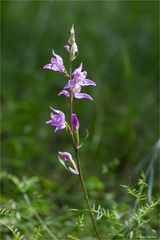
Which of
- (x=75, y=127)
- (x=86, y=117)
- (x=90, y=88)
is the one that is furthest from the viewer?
(x=90, y=88)

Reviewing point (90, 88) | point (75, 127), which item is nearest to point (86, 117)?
point (90, 88)

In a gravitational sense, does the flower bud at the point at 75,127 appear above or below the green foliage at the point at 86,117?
above

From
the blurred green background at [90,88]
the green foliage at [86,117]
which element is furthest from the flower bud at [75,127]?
the blurred green background at [90,88]

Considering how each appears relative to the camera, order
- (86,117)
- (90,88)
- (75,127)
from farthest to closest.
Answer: (90,88) → (86,117) → (75,127)

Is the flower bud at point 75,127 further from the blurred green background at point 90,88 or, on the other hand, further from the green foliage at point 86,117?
the blurred green background at point 90,88

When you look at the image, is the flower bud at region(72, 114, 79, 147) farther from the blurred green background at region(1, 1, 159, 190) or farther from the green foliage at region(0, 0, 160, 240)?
the blurred green background at region(1, 1, 159, 190)

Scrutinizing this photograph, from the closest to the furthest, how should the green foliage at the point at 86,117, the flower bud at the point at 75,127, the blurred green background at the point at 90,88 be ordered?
the flower bud at the point at 75,127 < the green foliage at the point at 86,117 < the blurred green background at the point at 90,88

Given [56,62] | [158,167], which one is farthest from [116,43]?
[56,62]

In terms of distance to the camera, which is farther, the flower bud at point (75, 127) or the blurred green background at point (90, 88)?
the blurred green background at point (90, 88)

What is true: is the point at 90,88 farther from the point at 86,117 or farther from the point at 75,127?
the point at 75,127

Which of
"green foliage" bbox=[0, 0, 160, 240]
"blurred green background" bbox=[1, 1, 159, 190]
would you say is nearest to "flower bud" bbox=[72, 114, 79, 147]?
"green foliage" bbox=[0, 0, 160, 240]
